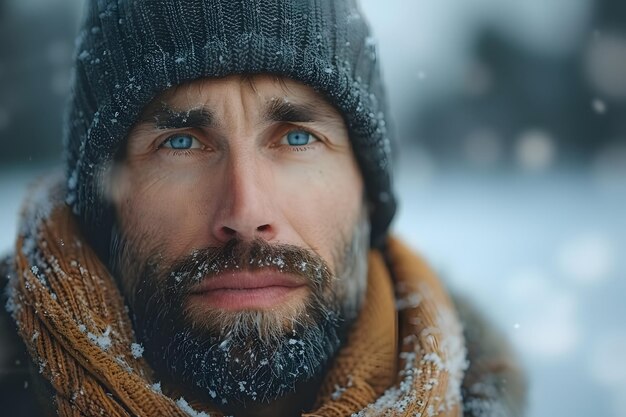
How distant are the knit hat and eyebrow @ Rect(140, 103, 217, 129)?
2cm

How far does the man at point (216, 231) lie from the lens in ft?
2.89

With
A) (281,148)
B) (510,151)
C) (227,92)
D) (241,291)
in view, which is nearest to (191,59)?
(227,92)

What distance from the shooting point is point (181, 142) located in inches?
36.7

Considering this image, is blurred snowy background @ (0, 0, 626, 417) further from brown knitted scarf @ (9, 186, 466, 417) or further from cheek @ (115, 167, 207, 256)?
cheek @ (115, 167, 207, 256)

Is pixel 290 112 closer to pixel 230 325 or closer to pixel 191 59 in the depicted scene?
pixel 191 59

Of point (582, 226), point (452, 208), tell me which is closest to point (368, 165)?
point (452, 208)

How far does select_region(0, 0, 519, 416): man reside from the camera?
0.88m

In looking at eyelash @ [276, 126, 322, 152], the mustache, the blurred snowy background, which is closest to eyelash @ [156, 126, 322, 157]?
eyelash @ [276, 126, 322, 152]

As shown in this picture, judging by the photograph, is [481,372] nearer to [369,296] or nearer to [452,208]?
[369,296]

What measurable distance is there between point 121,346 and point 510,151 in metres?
1.33

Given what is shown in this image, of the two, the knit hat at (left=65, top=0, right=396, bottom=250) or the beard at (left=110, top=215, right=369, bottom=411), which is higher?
the knit hat at (left=65, top=0, right=396, bottom=250)

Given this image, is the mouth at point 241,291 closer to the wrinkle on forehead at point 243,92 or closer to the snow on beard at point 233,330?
the snow on beard at point 233,330

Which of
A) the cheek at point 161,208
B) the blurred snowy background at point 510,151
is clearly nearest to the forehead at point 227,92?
the cheek at point 161,208

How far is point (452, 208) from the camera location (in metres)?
1.67
